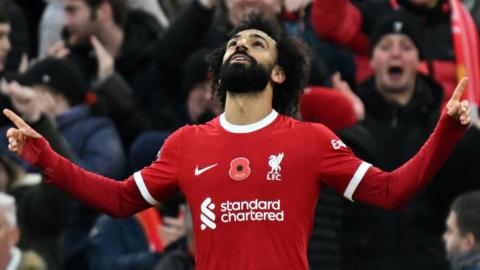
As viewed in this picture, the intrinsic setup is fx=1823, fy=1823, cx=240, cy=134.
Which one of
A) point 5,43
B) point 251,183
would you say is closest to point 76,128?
point 5,43

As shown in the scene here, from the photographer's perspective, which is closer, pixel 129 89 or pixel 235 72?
pixel 235 72

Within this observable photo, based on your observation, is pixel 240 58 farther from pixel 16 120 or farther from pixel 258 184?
pixel 16 120

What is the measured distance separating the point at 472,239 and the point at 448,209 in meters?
1.18

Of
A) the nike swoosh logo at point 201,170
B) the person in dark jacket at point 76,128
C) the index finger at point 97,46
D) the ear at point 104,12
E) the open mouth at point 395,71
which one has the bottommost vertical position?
the person in dark jacket at point 76,128

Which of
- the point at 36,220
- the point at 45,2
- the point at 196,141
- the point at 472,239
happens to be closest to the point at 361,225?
the point at 472,239

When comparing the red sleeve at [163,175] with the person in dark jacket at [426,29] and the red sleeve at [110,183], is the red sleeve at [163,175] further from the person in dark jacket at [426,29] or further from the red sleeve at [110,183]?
the person in dark jacket at [426,29]

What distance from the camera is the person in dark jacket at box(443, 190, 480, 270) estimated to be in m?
9.32

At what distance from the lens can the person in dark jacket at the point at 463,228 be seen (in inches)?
367

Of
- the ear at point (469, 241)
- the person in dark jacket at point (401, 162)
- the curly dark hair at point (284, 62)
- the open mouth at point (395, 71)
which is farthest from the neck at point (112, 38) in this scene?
the curly dark hair at point (284, 62)

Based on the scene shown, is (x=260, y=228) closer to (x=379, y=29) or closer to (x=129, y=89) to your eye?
(x=379, y=29)

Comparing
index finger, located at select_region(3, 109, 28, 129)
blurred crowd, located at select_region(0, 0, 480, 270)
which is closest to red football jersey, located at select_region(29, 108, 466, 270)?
index finger, located at select_region(3, 109, 28, 129)

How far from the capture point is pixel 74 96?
1193cm

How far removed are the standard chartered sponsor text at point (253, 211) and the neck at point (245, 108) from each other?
1.30 feet

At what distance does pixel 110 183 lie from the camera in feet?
26.9
